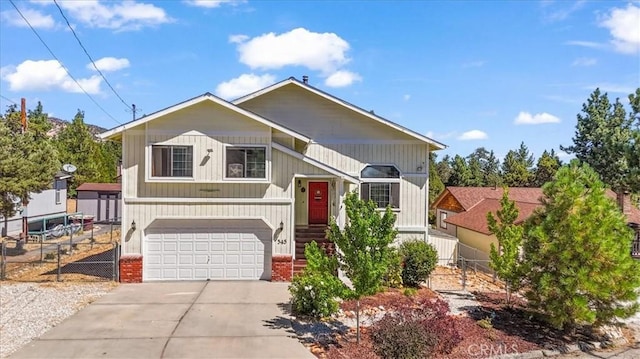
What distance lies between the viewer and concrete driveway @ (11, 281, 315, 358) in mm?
9742

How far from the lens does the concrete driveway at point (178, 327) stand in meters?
9.74

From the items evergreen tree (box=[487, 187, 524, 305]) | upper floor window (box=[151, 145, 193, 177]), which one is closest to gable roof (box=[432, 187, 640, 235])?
evergreen tree (box=[487, 187, 524, 305])

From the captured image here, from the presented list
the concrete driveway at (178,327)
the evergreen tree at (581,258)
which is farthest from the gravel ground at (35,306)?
the evergreen tree at (581,258)

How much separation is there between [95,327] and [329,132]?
11.2m

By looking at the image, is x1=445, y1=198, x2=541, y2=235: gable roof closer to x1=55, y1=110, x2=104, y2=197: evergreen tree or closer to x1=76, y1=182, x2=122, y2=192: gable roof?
x1=76, y1=182, x2=122, y2=192: gable roof

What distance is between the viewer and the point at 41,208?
29844 mm

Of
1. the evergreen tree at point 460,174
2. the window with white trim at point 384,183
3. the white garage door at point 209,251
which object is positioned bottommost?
the white garage door at point 209,251

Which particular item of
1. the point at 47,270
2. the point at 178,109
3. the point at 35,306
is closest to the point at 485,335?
the point at 178,109

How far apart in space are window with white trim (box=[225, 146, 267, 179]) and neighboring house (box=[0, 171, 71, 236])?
47.4 ft

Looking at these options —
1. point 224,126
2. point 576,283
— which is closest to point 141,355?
point 224,126

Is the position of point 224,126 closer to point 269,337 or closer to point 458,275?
point 269,337

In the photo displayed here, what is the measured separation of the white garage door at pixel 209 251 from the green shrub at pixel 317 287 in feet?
12.5

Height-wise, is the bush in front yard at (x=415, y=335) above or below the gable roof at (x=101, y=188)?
below

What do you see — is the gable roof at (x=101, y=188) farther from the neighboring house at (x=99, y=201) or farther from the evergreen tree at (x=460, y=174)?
the evergreen tree at (x=460, y=174)
